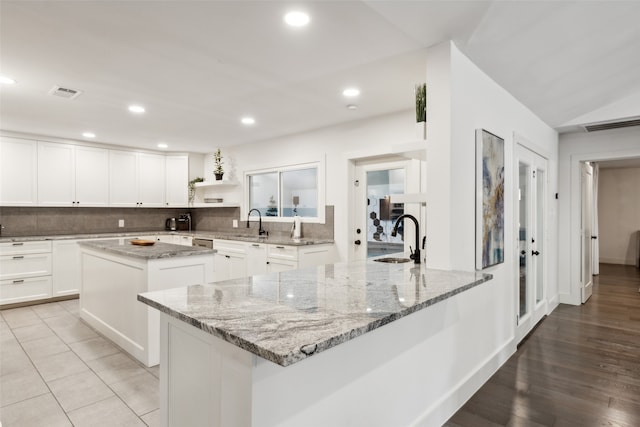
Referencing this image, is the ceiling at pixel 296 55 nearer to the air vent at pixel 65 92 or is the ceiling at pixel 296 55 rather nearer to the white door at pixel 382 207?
the air vent at pixel 65 92

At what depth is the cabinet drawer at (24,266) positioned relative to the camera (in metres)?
4.60

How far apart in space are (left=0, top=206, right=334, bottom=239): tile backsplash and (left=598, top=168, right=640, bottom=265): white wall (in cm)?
776

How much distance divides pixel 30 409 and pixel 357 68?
3.26 m

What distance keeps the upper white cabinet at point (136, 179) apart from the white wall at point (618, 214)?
32.6ft

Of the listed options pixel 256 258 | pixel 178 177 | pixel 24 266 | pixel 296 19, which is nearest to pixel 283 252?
pixel 256 258

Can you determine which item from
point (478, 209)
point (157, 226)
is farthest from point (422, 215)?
point (157, 226)

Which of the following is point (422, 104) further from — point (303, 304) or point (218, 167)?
point (218, 167)

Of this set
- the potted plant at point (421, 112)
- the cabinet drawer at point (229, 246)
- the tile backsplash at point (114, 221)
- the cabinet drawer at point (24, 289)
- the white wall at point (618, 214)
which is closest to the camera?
the potted plant at point (421, 112)

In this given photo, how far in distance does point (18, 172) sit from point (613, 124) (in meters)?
7.72

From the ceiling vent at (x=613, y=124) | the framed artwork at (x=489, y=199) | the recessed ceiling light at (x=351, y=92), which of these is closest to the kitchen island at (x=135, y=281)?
the recessed ceiling light at (x=351, y=92)

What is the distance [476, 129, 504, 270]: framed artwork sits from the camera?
2559 millimetres

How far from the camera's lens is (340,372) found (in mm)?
1429

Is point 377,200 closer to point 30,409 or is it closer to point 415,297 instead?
point 415,297

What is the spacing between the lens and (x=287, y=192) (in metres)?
5.34
